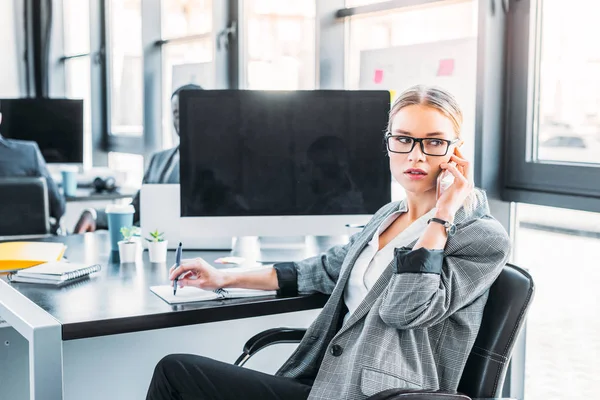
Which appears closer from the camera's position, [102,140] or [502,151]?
[502,151]

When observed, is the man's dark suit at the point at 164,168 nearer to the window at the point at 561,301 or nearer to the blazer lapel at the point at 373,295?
the window at the point at 561,301

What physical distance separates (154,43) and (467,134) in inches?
113

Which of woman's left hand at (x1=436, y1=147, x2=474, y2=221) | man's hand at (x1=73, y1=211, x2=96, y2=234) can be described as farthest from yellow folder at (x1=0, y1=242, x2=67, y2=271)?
man's hand at (x1=73, y1=211, x2=96, y2=234)

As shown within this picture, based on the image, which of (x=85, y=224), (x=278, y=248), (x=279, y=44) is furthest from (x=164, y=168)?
(x=278, y=248)

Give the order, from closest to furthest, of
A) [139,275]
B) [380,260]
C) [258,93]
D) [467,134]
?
[380,260] → [139,275] → [258,93] → [467,134]

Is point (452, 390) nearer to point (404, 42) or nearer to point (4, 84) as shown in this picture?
point (404, 42)

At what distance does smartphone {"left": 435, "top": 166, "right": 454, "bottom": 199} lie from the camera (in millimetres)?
1585

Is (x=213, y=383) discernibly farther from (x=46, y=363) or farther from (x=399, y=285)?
(x=399, y=285)

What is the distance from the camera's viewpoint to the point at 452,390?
1.48 metres

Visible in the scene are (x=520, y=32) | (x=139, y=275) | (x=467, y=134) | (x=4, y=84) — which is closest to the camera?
(x=139, y=275)

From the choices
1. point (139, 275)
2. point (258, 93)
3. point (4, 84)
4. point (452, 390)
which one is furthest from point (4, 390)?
point (4, 84)

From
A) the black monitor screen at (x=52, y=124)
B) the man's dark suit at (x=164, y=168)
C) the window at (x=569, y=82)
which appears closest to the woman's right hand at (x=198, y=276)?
the window at (x=569, y=82)

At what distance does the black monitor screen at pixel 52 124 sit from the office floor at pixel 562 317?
3.35 metres

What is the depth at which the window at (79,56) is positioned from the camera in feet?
19.6
